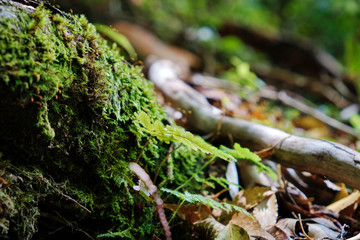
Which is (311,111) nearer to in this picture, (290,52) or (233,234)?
(233,234)

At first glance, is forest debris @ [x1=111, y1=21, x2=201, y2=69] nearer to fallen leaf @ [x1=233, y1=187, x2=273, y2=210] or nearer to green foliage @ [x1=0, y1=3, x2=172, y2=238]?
green foliage @ [x1=0, y1=3, x2=172, y2=238]

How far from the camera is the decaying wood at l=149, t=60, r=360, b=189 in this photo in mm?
1741

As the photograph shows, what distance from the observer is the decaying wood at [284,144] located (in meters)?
1.74

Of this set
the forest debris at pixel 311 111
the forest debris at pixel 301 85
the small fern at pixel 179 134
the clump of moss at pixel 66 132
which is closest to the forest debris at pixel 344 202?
the small fern at pixel 179 134

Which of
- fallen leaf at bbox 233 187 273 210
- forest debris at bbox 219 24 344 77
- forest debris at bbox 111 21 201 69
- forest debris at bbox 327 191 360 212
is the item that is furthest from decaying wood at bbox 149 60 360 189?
forest debris at bbox 219 24 344 77

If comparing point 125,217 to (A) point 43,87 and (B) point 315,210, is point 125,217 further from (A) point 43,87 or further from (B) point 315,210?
(B) point 315,210

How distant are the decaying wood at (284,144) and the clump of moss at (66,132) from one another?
0.82 meters

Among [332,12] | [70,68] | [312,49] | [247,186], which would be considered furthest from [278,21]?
[70,68]

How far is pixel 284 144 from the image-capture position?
78.4 inches

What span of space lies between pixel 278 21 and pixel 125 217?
11.0m

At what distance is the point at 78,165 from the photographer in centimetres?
144

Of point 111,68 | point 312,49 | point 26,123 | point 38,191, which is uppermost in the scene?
point 111,68

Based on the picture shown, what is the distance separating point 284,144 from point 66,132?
1.56 metres

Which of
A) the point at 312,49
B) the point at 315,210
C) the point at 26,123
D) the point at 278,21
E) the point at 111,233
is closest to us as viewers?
the point at 26,123
